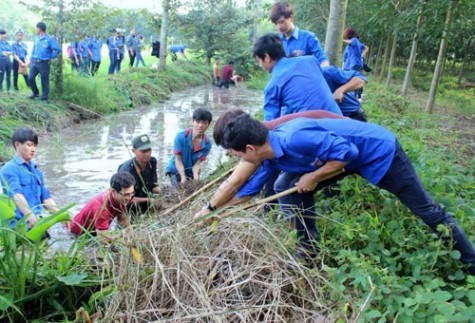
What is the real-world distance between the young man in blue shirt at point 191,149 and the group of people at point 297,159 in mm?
1354

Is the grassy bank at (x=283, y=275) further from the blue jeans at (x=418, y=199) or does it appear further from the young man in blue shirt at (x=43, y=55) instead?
the young man in blue shirt at (x=43, y=55)

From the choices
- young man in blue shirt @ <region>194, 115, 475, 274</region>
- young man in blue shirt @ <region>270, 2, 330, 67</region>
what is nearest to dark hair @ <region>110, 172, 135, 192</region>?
young man in blue shirt @ <region>194, 115, 475, 274</region>

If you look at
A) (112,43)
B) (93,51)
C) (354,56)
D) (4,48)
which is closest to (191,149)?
(354,56)

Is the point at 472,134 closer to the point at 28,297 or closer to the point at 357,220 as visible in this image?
the point at 357,220

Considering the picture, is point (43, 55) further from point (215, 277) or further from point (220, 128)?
point (215, 277)

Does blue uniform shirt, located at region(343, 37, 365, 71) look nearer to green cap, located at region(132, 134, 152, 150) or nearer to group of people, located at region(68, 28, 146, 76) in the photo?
green cap, located at region(132, 134, 152, 150)

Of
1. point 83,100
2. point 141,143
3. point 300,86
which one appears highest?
point 300,86

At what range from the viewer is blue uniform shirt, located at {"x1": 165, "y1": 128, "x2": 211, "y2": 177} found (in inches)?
202

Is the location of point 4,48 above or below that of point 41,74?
above

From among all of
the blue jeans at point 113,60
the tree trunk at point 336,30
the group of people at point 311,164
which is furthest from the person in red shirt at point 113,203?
the blue jeans at point 113,60

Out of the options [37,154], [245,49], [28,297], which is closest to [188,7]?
[245,49]

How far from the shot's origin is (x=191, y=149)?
5211 millimetres

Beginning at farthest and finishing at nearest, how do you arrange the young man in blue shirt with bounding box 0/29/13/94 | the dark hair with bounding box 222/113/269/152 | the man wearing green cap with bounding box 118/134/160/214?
the young man in blue shirt with bounding box 0/29/13/94
the man wearing green cap with bounding box 118/134/160/214
the dark hair with bounding box 222/113/269/152

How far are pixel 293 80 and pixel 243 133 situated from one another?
3.59 ft
